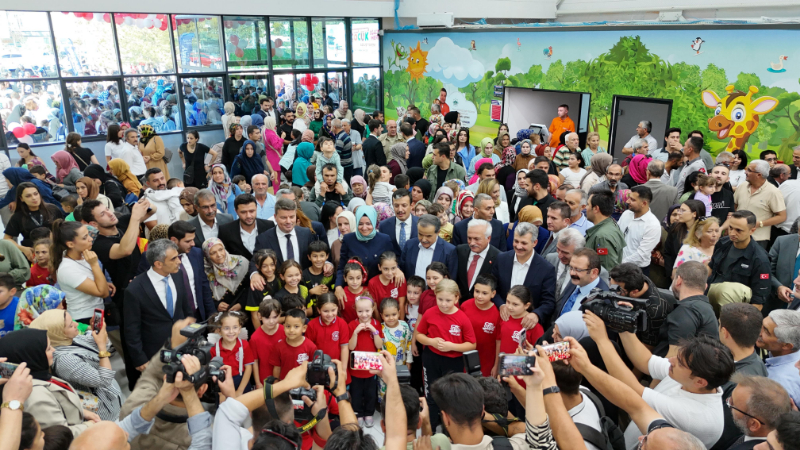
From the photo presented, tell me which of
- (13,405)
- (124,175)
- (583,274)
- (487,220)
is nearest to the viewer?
(13,405)

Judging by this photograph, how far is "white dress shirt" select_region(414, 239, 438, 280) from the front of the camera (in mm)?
4453

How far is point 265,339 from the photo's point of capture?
3754mm

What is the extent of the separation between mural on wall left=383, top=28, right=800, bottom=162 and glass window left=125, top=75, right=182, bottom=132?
624cm

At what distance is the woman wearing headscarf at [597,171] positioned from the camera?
649 cm

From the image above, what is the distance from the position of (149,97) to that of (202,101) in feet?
3.66

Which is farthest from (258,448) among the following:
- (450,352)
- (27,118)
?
(27,118)

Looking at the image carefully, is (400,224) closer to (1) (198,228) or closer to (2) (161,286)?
(1) (198,228)

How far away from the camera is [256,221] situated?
476 cm

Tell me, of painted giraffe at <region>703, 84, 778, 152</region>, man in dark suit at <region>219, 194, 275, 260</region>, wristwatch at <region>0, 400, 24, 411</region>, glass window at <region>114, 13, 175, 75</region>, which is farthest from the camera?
glass window at <region>114, 13, 175, 75</region>

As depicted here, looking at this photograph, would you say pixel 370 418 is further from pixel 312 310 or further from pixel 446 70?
pixel 446 70

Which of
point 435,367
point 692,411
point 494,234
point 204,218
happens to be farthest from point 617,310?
point 204,218

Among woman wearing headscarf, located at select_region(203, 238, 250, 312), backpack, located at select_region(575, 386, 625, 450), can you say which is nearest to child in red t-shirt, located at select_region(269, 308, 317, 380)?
woman wearing headscarf, located at select_region(203, 238, 250, 312)

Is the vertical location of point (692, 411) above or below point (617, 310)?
below

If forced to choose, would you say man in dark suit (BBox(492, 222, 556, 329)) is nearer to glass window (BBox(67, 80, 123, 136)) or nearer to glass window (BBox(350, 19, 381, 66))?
glass window (BBox(67, 80, 123, 136))
